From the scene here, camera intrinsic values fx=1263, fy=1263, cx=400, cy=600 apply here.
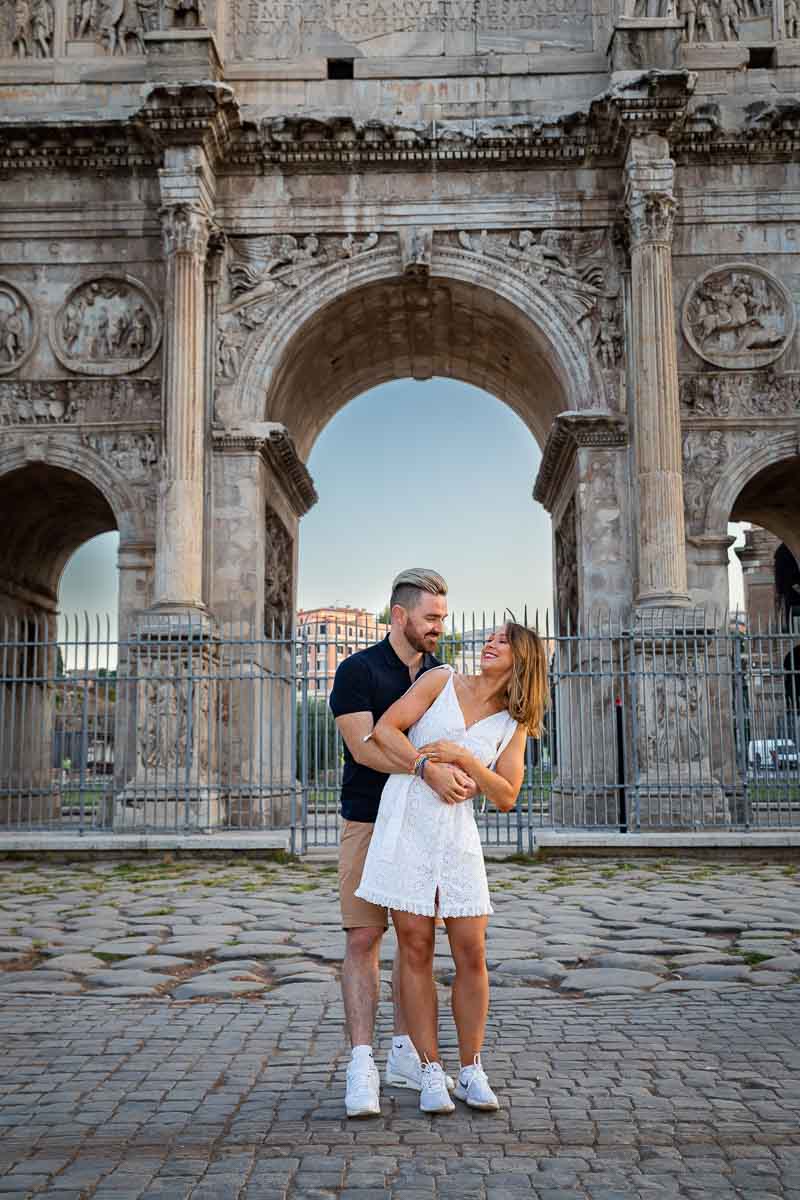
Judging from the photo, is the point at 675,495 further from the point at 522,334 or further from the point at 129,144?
the point at 129,144

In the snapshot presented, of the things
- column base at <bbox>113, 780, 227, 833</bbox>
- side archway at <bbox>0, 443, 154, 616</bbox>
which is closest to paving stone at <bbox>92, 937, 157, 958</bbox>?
column base at <bbox>113, 780, 227, 833</bbox>

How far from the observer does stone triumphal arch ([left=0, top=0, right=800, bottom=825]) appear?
16281 millimetres

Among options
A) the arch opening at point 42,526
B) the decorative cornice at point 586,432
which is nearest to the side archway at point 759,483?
the decorative cornice at point 586,432

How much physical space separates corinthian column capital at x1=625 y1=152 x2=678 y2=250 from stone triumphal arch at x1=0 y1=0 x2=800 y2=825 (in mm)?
29

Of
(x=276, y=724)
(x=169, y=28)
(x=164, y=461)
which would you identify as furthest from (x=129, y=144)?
(x=276, y=724)

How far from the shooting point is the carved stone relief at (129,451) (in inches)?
663

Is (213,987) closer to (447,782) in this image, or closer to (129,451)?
(447,782)

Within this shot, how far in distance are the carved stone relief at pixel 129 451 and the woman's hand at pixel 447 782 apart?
13.4 m

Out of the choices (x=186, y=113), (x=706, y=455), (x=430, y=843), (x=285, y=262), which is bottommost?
(x=430, y=843)

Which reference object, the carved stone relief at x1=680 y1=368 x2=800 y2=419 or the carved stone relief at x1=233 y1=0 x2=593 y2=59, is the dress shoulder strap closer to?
the carved stone relief at x1=680 y1=368 x2=800 y2=419

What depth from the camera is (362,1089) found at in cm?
388

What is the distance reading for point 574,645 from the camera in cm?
1717

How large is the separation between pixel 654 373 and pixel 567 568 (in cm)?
338

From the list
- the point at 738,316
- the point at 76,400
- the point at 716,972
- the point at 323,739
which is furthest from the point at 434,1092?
the point at 738,316
